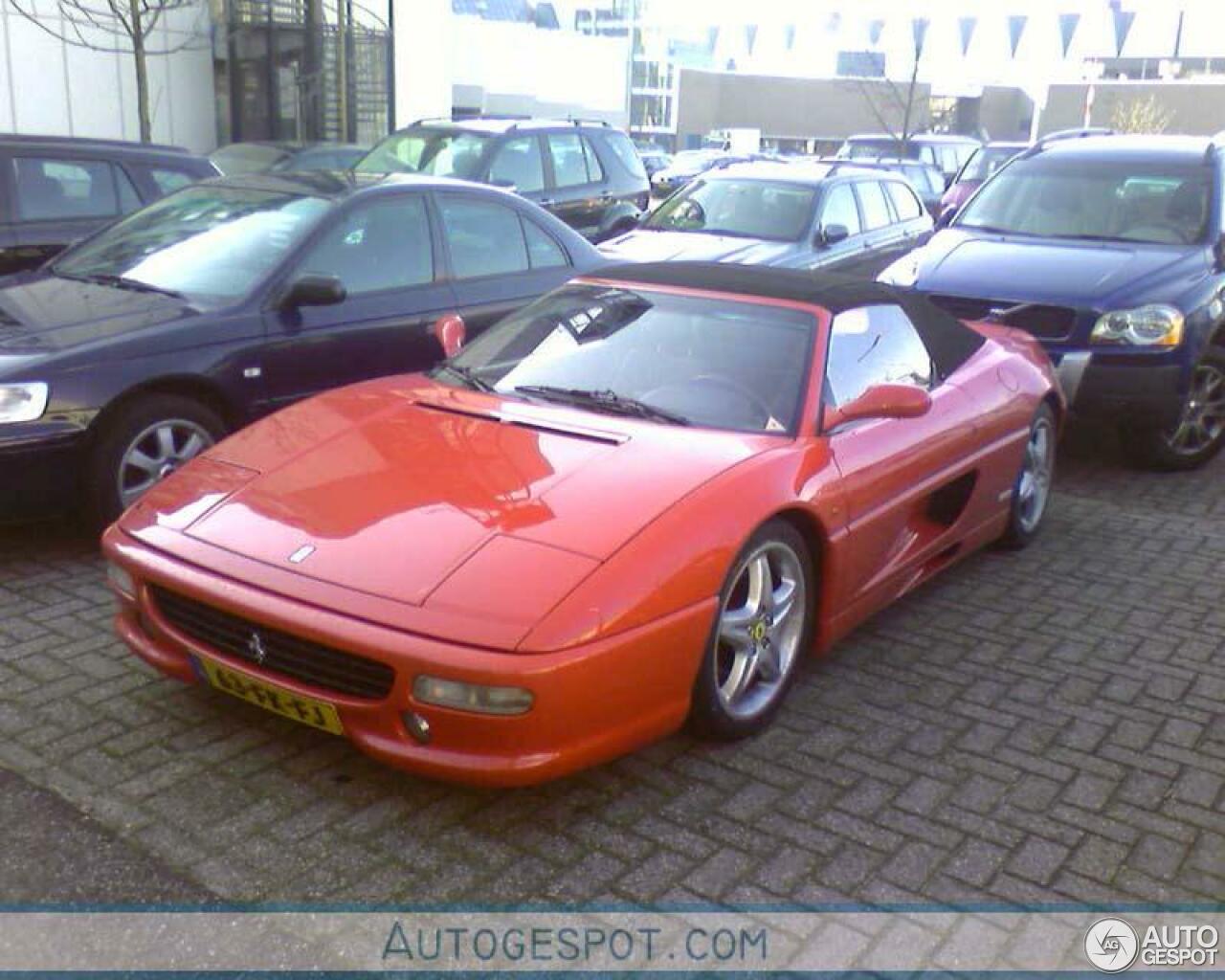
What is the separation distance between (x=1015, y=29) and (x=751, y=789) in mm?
88553

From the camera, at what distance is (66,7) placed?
17.8 meters

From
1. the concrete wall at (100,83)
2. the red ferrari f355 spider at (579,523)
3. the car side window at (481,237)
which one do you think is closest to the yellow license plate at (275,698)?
the red ferrari f355 spider at (579,523)

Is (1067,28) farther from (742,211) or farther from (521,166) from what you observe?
(742,211)

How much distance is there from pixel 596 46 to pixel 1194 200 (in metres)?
43.9

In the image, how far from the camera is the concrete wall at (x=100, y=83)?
17391 millimetres

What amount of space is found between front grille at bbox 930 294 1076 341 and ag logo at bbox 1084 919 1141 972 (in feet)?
13.8

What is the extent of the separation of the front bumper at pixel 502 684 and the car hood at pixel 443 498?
2.9 inches

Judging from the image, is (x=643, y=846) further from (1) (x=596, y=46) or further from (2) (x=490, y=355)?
(1) (x=596, y=46)

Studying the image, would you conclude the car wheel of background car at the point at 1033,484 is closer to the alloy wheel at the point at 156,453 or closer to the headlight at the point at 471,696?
the headlight at the point at 471,696

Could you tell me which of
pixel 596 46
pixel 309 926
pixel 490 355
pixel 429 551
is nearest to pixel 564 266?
pixel 490 355

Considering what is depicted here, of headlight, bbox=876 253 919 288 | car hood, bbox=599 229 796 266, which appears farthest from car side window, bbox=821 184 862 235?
headlight, bbox=876 253 919 288

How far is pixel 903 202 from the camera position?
11.4 m

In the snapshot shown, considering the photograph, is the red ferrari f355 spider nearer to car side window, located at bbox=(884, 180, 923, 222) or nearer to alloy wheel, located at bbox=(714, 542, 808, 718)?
alloy wheel, located at bbox=(714, 542, 808, 718)

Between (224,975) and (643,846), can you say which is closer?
(224,975)
